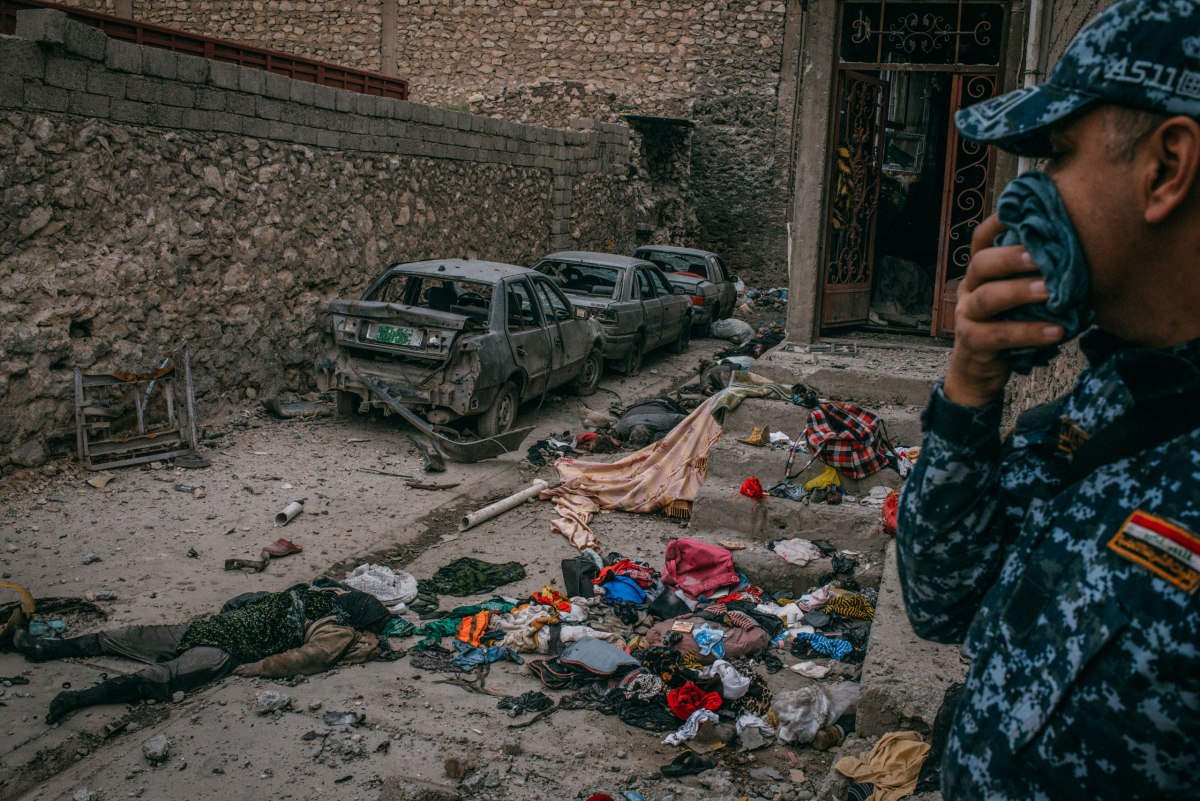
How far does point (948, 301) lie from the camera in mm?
9391

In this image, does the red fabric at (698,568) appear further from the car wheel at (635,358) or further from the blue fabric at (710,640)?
the car wheel at (635,358)

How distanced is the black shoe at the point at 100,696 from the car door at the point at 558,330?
6.63 m

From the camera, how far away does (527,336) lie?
10164mm

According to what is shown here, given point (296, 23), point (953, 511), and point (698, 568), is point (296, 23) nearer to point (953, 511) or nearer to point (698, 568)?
point (698, 568)

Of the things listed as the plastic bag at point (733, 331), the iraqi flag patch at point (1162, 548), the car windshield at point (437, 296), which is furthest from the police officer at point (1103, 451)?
the plastic bag at point (733, 331)

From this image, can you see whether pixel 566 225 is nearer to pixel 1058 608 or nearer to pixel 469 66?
pixel 469 66

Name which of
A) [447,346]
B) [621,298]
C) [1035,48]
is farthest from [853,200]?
[447,346]

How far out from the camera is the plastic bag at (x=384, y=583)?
5.89 metres

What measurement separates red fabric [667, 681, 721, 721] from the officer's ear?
3.96 meters

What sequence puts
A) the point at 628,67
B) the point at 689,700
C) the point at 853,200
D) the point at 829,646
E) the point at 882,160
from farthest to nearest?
the point at 628,67, the point at 882,160, the point at 853,200, the point at 829,646, the point at 689,700

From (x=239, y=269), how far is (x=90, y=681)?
5.89 meters

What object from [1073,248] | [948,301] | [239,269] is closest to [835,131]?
[948,301]

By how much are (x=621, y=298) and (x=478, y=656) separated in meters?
8.63

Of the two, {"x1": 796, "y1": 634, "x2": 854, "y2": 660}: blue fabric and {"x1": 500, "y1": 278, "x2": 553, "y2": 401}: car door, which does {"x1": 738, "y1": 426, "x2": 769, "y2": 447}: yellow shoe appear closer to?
{"x1": 796, "y1": 634, "x2": 854, "y2": 660}: blue fabric
